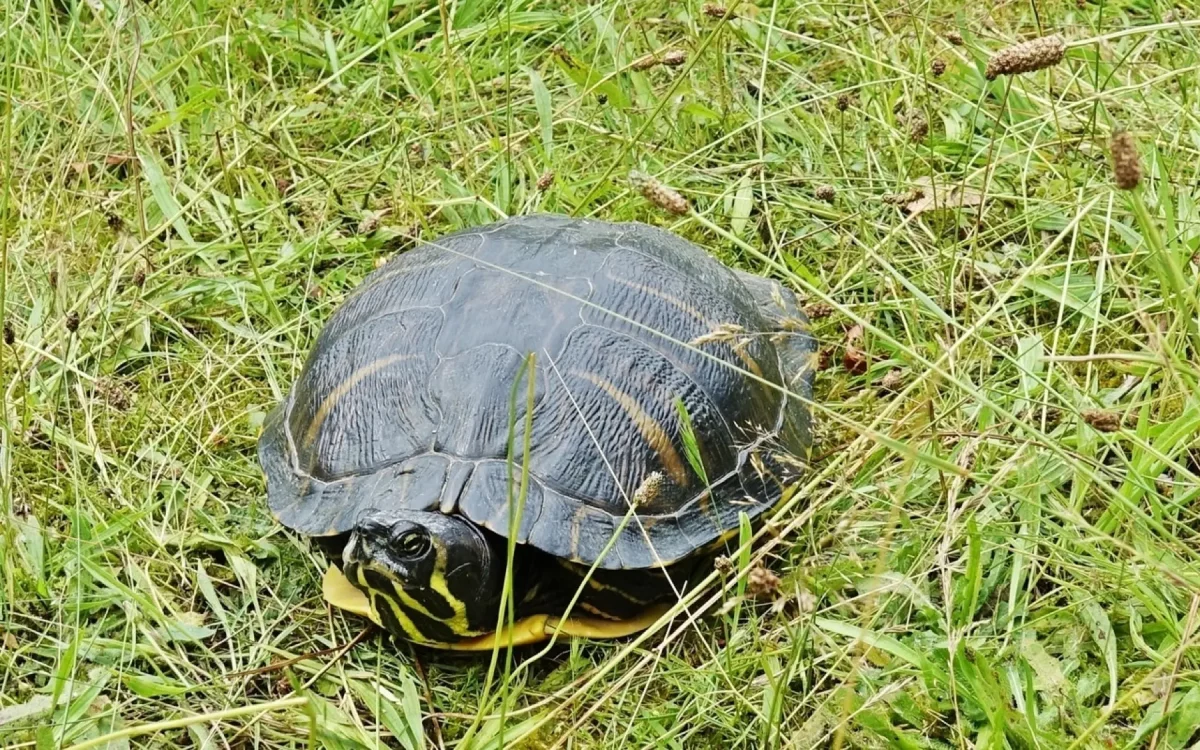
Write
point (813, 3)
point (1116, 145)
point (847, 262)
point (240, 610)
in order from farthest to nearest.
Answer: point (813, 3) < point (847, 262) < point (240, 610) < point (1116, 145)

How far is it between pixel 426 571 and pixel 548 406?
1.18 feet

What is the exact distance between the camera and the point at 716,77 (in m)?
3.56

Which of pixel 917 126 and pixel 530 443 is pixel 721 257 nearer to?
pixel 917 126

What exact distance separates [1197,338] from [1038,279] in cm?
55

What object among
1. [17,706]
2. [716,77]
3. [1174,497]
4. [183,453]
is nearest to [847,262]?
[716,77]

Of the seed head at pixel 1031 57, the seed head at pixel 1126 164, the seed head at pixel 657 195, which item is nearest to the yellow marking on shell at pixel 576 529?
the seed head at pixel 657 195

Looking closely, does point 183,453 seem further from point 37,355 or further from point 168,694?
point 168,694

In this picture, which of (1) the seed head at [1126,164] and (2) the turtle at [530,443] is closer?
(1) the seed head at [1126,164]

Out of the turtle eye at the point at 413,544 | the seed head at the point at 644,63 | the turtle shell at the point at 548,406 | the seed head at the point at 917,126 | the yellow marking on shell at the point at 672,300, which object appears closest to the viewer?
the turtle eye at the point at 413,544

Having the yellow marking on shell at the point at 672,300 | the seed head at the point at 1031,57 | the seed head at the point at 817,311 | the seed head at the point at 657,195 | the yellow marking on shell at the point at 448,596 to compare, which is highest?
the seed head at the point at 1031,57

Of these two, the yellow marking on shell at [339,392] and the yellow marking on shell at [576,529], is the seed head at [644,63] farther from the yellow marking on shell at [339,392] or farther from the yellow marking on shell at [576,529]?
the yellow marking on shell at [576,529]

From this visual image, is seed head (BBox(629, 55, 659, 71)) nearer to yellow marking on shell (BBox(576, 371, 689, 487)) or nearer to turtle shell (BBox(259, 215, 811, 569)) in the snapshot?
turtle shell (BBox(259, 215, 811, 569))

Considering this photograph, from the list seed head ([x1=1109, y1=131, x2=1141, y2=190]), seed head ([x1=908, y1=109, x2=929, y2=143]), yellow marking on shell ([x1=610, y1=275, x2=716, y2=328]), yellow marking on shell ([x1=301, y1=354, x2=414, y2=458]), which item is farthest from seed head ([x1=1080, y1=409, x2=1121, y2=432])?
yellow marking on shell ([x1=301, y1=354, x2=414, y2=458])

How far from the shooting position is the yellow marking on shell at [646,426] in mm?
2182
